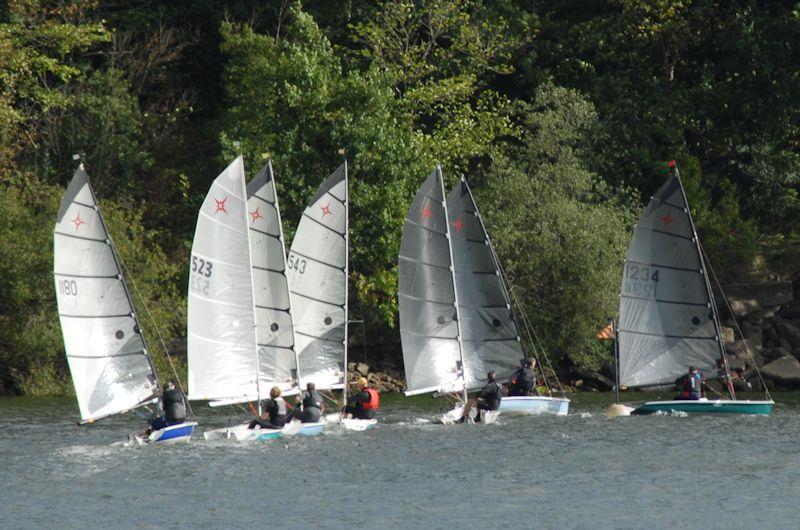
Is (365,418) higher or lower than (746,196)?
lower

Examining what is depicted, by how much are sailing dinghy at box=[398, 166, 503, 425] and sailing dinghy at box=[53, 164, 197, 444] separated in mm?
10087

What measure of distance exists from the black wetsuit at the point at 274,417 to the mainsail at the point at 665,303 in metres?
12.5

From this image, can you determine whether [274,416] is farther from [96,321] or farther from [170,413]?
[96,321]

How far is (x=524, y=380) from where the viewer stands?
5053 centimetres

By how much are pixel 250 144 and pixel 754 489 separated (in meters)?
34.4

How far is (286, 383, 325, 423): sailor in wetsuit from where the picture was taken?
44.7m

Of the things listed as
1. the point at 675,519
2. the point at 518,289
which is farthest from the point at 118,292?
the point at 518,289

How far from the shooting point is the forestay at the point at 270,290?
45969 millimetres

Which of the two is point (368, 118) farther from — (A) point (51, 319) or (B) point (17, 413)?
(B) point (17, 413)

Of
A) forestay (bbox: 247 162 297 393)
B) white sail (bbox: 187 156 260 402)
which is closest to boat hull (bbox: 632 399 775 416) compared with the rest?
forestay (bbox: 247 162 297 393)

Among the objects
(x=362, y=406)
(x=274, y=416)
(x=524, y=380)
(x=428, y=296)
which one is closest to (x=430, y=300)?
(x=428, y=296)

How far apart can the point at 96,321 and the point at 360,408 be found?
30.3 ft

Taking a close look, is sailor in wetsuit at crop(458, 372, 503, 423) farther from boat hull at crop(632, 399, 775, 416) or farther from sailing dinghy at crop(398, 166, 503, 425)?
boat hull at crop(632, 399, 775, 416)

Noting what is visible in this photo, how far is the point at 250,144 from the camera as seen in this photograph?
6481cm
